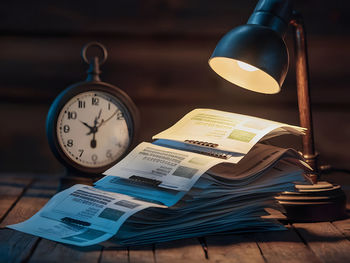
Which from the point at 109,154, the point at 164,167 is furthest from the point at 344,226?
the point at 109,154

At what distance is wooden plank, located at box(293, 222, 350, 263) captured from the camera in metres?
→ 1.07

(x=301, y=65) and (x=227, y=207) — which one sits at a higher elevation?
(x=301, y=65)

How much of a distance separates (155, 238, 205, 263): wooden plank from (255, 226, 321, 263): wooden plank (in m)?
0.14

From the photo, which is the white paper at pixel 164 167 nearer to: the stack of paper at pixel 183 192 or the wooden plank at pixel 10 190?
the stack of paper at pixel 183 192

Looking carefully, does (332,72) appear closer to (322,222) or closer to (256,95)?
(256,95)

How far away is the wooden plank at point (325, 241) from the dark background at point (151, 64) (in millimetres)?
763

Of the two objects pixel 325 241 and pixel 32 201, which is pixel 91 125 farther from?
pixel 325 241

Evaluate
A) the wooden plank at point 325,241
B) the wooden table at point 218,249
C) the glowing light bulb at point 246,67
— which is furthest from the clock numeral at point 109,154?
the wooden plank at point 325,241

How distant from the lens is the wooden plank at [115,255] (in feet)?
3.38

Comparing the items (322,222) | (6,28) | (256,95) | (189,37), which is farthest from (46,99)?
(322,222)

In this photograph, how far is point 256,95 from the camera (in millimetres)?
1993

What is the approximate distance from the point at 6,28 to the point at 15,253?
3.83 feet

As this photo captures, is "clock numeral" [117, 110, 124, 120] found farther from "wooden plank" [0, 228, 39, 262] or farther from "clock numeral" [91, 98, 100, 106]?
"wooden plank" [0, 228, 39, 262]

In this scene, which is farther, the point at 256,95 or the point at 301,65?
the point at 256,95
